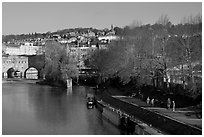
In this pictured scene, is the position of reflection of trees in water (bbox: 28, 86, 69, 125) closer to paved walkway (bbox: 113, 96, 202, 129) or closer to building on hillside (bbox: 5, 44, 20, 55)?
paved walkway (bbox: 113, 96, 202, 129)

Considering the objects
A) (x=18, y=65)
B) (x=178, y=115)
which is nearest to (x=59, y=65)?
(x=18, y=65)

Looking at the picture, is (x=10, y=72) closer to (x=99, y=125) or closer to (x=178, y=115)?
(x=99, y=125)

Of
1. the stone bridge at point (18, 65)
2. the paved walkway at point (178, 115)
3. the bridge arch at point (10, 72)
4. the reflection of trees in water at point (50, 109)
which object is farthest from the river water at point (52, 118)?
the bridge arch at point (10, 72)

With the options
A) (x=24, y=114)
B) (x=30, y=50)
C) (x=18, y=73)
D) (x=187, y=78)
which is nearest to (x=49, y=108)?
(x=24, y=114)

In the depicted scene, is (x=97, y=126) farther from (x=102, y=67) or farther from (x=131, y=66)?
(x=102, y=67)

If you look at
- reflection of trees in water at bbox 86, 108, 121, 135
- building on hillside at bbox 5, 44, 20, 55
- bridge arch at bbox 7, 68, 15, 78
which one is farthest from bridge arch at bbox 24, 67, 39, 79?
reflection of trees in water at bbox 86, 108, 121, 135

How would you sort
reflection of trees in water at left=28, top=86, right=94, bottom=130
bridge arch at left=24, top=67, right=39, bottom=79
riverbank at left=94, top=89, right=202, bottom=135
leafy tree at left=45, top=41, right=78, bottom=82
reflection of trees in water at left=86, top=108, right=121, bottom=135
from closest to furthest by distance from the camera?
riverbank at left=94, top=89, right=202, bottom=135 → reflection of trees in water at left=86, top=108, right=121, bottom=135 → reflection of trees in water at left=28, top=86, right=94, bottom=130 → leafy tree at left=45, top=41, right=78, bottom=82 → bridge arch at left=24, top=67, right=39, bottom=79

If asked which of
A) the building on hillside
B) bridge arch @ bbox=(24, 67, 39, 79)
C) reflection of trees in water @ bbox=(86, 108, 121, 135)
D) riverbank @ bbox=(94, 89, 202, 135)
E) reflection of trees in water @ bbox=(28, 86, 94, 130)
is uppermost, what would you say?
the building on hillside

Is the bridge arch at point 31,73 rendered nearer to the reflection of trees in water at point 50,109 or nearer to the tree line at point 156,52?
the tree line at point 156,52
